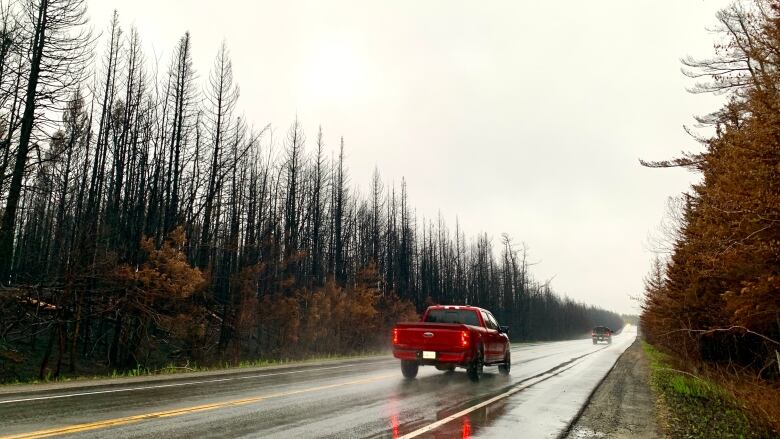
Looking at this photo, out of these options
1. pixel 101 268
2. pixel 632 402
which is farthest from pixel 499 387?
pixel 101 268

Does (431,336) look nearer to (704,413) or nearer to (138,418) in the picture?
(704,413)

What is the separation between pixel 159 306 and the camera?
2161 cm

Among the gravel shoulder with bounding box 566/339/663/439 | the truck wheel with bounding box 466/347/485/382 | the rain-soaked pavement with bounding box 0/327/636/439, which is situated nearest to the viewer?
the rain-soaked pavement with bounding box 0/327/636/439

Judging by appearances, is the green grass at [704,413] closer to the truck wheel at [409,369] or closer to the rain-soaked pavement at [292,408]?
the rain-soaked pavement at [292,408]

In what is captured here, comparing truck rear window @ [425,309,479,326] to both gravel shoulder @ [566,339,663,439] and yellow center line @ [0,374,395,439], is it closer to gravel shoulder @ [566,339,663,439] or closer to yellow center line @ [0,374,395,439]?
gravel shoulder @ [566,339,663,439]

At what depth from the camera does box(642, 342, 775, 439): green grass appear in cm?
782

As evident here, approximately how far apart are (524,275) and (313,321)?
73.8 meters

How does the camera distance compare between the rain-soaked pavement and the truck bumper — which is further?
the truck bumper

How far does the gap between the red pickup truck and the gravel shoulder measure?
3178 millimetres

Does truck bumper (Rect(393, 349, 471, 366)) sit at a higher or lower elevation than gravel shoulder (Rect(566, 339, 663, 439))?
higher

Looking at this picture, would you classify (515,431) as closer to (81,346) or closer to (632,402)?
(632,402)

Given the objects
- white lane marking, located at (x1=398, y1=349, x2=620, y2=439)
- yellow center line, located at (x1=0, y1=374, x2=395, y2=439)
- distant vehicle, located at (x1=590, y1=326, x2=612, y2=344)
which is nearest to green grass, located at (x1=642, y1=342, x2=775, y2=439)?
white lane marking, located at (x1=398, y1=349, x2=620, y2=439)

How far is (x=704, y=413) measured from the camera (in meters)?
9.95

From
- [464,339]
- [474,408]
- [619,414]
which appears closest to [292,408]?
[474,408]
